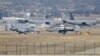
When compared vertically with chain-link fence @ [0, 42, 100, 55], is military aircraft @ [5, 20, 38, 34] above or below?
below

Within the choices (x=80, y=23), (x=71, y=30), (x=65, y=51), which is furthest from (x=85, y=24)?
(x=65, y=51)

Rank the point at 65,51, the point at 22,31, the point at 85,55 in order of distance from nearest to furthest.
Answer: the point at 85,55 → the point at 65,51 → the point at 22,31

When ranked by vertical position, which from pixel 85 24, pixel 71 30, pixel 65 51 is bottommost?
pixel 85 24

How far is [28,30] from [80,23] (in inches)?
3457

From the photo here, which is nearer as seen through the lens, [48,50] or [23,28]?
[48,50]

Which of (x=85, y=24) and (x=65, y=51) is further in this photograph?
(x=85, y=24)

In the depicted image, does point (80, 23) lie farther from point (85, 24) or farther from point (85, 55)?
point (85, 55)

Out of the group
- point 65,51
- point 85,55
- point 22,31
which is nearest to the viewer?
point 85,55

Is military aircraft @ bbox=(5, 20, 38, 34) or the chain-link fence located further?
military aircraft @ bbox=(5, 20, 38, 34)

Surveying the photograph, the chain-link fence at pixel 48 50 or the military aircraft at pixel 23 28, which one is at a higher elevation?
the chain-link fence at pixel 48 50

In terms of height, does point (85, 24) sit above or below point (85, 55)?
below

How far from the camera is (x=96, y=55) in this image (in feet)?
149

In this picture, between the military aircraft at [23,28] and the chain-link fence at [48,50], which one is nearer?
the chain-link fence at [48,50]

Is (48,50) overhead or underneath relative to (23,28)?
overhead
